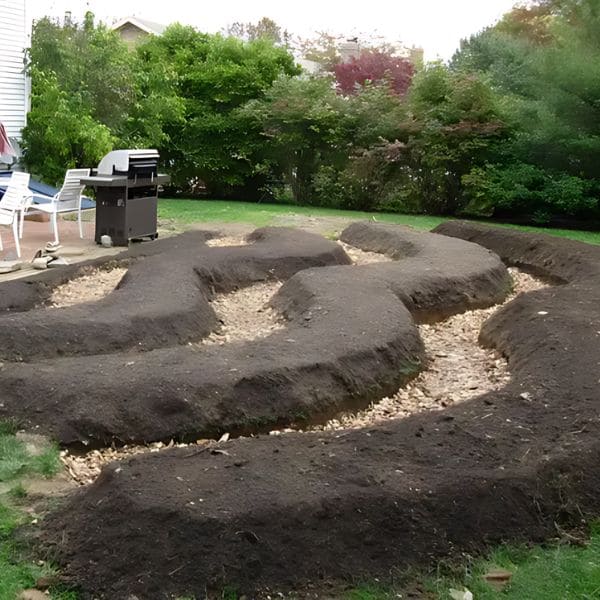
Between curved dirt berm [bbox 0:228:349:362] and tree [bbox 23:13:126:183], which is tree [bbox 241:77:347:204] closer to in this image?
tree [bbox 23:13:126:183]

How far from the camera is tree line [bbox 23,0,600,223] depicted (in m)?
15.0

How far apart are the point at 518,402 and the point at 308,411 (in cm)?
125

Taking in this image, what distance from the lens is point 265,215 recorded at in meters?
14.9

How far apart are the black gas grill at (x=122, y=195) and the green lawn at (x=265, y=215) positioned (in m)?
2.64

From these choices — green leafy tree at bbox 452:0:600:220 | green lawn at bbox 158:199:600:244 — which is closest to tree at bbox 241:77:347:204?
green lawn at bbox 158:199:600:244

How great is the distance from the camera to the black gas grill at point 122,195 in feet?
34.6

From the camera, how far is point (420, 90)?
1783 cm

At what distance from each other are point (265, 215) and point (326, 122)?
447cm

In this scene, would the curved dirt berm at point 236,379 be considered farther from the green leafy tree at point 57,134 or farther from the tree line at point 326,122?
the tree line at point 326,122

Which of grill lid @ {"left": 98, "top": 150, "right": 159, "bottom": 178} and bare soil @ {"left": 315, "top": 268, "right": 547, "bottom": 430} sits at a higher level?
grill lid @ {"left": 98, "top": 150, "right": 159, "bottom": 178}

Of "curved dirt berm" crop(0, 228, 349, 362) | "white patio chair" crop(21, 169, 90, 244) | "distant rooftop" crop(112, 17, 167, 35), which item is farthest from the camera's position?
"distant rooftop" crop(112, 17, 167, 35)

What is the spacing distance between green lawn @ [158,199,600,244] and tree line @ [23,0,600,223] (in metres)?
0.86

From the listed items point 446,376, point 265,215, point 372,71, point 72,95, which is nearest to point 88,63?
point 72,95

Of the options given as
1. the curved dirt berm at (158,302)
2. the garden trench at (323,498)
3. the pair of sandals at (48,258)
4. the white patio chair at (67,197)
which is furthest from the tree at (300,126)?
the garden trench at (323,498)
